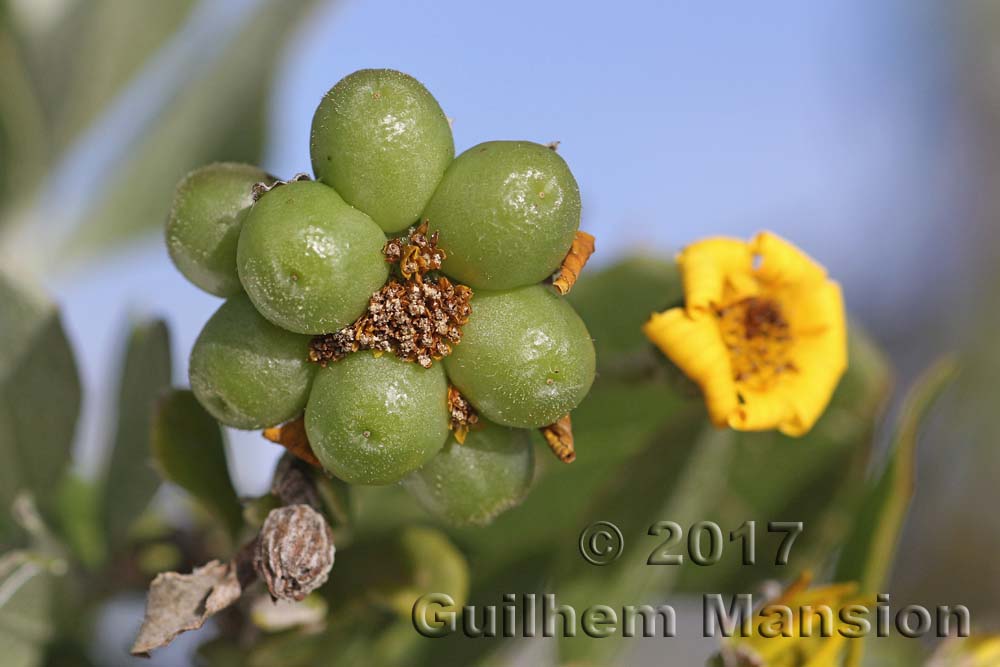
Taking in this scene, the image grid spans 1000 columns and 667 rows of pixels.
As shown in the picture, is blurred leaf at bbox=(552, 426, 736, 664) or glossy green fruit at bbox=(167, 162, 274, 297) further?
blurred leaf at bbox=(552, 426, 736, 664)

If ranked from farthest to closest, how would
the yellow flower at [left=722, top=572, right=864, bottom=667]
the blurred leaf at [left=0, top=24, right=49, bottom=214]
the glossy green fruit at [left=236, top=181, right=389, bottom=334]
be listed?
the blurred leaf at [left=0, top=24, right=49, bottom=214] < the yellow flower at [left=722, top=572, right=864, bottom=667] < the glossy green fruit at [left=236, top=181, right=389, bottom=334]

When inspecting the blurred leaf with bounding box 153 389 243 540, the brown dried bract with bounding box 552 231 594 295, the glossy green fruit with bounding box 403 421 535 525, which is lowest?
the blurred leaf with bounding box 153 389 243 540

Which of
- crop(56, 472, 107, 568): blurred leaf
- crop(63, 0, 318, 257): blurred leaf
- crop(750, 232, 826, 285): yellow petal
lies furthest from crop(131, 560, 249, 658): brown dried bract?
crop(63, 0, 318, 257): blurred leaf

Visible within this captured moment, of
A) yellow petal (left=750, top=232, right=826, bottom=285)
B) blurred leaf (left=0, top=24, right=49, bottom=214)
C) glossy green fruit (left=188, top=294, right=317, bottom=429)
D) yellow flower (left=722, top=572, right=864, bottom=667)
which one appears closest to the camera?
glossy green fruit (left=188, top=294, right=317, bottom=429)

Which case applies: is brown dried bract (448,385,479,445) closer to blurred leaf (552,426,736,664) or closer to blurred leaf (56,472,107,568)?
blurred leaf (552,426,736,664)

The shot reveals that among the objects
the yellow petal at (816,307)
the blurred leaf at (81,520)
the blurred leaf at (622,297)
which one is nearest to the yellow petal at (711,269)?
the yellow petal at (816,307)

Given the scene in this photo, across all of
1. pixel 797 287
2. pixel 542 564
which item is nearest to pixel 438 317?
pixel 797 287

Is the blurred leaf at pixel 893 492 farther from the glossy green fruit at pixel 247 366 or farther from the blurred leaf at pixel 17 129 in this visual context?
the blurred leaf at pixel 17 129

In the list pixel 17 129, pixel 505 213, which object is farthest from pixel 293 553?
pixel 17 129
